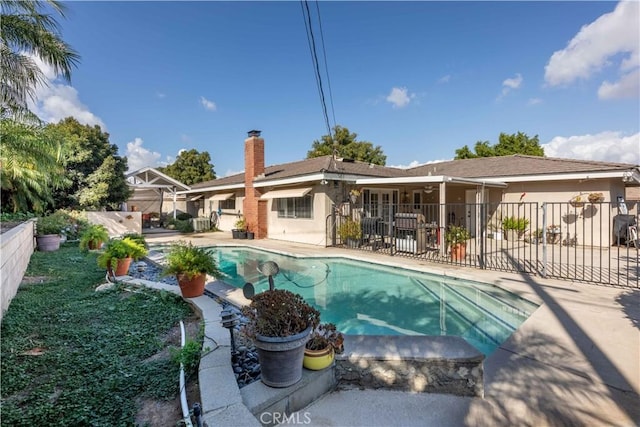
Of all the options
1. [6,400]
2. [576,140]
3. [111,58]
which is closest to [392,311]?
[6,400]

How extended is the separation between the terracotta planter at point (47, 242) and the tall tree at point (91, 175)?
269 inches

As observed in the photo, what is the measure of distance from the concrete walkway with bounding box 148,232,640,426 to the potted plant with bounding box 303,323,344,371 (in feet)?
1.39

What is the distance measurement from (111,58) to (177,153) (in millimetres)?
43217

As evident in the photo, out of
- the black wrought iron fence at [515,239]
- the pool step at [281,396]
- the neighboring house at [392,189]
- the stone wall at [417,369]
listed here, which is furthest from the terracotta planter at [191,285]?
the neighboring house at [392,189]

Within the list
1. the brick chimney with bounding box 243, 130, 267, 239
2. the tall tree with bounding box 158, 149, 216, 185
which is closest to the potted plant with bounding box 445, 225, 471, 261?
the brick chimney with bounding box 243, 130, 267, 239

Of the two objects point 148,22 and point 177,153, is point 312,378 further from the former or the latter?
point 177,153

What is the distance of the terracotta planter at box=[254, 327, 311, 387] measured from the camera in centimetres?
328

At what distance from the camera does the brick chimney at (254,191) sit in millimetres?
20422

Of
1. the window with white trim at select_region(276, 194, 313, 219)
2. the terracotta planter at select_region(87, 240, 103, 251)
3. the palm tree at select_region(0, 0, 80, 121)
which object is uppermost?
the palm tree at select_region(0, 0, 80, 121)

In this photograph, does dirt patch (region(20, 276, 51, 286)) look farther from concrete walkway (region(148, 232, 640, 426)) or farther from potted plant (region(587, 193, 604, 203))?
potted plant (region(587, 193, 604, 203))

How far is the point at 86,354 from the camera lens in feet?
14.3

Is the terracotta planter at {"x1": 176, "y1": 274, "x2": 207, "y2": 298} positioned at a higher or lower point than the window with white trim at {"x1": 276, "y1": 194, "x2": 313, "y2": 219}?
lower

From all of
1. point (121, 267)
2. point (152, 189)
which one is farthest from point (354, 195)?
point (152, 189)

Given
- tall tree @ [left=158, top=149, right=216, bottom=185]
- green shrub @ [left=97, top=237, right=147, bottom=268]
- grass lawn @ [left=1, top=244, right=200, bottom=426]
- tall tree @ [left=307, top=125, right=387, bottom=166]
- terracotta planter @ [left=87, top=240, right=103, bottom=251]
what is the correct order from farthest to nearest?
tall tree @ [left=158, top=149, right=216, bottom=185], tall tree @ [left=307, top=125, right=387, bottom=166], terracotta planter @ [left=87, top=240, right=103, bottom=251], green shrub @ [left=97, top=237, right=147, bottom=268], grass lawn @ [left=1, top=244, right=200, bottom=426]
